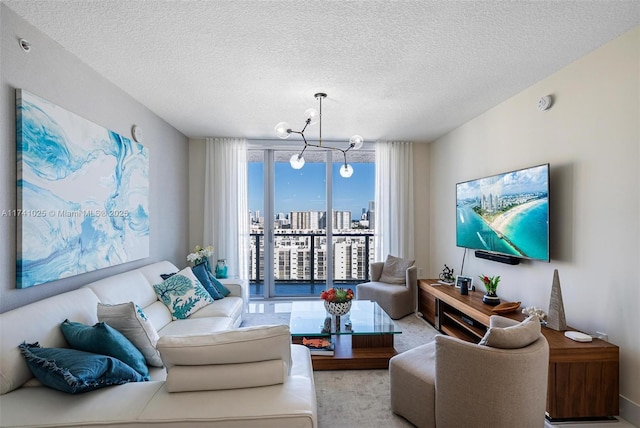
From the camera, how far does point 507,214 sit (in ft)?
10.0

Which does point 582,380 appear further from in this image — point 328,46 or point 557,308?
point 328,46

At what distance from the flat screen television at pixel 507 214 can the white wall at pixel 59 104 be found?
363 cm

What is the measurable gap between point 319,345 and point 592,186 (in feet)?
8.23

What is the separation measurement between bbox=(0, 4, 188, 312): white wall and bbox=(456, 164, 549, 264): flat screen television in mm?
3634

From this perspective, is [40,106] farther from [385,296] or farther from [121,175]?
[385,296]

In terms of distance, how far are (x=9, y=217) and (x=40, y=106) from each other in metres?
0.72

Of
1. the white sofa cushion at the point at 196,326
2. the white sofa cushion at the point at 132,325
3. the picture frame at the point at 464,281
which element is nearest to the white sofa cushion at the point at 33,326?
the white sofa cushion at the point at 132,325

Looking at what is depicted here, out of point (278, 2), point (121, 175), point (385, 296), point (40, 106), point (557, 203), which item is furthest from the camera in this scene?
point (385, 296)

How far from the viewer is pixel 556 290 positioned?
2320 mm

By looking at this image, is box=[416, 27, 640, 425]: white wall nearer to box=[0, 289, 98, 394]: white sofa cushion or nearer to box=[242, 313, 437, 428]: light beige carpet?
box=[242, 313, 437, 428]: light beige carpet

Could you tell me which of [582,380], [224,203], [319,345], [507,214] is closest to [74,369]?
[319,345]

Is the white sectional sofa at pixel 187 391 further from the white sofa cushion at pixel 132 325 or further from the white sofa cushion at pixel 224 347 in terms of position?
the white sofa cushion at pixel 132 325

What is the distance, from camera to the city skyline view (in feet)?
17.1

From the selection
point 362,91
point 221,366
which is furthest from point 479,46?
point 221,366
